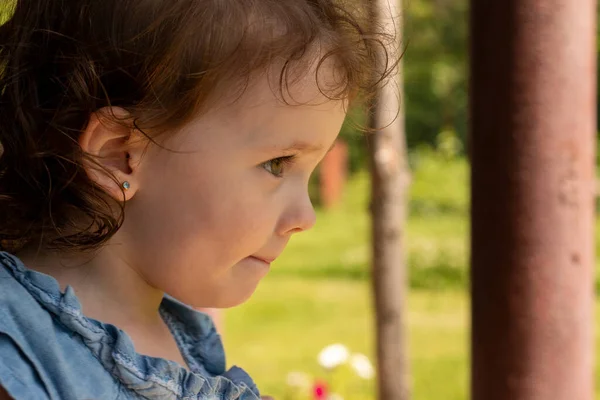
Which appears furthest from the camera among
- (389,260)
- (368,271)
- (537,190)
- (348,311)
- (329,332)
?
(368,271)

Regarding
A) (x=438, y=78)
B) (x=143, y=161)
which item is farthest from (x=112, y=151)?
(x=438, y=78)

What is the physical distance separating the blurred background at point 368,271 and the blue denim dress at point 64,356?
1.95 ft

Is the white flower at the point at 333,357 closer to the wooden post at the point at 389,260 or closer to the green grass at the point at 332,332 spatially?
the wooden post at the point at 389,260

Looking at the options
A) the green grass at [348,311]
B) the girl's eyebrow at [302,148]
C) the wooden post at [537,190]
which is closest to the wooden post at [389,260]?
the green grass at [348,311]

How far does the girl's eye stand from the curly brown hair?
109mm

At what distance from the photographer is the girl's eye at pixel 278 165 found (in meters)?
1.41

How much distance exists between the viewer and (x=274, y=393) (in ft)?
17.9

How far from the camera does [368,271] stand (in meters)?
A: 9.38

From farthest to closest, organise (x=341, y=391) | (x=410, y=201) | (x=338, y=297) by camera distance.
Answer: (x=410, y=201) < (x=338, y=297) < (x=341, y=391)

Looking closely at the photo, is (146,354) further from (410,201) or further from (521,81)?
(410,201)

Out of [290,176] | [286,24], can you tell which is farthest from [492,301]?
[286,24]

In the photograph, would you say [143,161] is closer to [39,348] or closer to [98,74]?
[98,74]

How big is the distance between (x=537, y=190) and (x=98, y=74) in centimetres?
87

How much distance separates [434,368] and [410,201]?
7.48 meters
